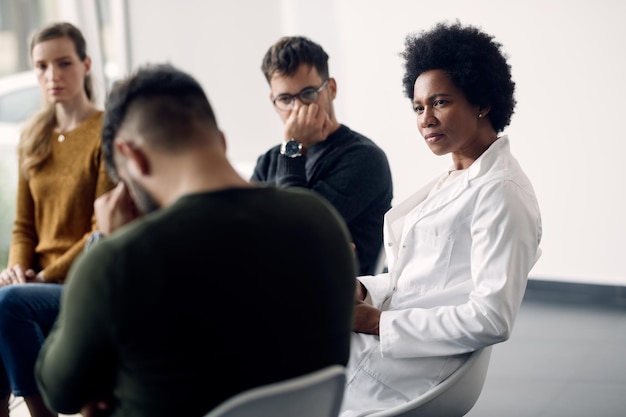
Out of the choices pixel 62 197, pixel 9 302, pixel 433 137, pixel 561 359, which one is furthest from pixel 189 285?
pixel 561 359

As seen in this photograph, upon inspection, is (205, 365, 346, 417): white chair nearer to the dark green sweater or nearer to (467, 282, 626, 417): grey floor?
the dark green sweater

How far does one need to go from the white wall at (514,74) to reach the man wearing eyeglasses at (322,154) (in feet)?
7.38

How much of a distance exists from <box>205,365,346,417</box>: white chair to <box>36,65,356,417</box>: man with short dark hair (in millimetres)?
31

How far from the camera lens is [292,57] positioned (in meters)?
2.69

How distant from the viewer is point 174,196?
1343mm

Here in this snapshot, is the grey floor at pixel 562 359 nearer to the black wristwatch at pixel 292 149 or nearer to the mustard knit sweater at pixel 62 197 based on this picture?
the black wristwatch at pixel 292 149

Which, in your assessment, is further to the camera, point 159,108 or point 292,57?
point 292,57

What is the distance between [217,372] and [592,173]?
154 inches

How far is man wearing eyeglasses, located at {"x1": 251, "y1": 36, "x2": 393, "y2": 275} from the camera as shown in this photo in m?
2.55

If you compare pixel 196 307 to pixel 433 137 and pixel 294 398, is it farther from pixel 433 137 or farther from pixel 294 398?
pixel 433 137

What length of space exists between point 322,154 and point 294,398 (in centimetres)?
146

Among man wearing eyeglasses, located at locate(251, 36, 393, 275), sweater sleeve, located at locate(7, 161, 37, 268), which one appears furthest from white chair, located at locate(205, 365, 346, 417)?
sweater sleeve, located at locate(7, 161, 37, 268)

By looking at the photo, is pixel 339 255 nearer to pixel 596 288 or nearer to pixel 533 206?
pixel 533 206

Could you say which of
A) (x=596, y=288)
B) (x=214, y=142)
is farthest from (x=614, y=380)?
(x=214, y=142)
